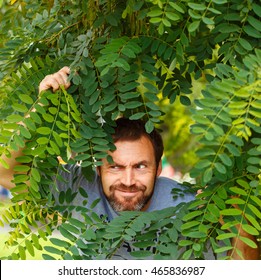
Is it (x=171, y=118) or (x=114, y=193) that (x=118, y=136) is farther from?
(x=171, y=118)

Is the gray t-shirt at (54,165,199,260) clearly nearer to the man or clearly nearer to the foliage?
the man

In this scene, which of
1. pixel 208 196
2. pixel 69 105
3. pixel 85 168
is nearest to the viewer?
pixel 208 196

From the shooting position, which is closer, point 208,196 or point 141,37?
point 208,196

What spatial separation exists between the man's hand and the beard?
1.62 ft

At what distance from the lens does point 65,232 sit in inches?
78.0

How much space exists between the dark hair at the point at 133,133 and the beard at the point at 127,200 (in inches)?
6.2

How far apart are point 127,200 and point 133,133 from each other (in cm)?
23

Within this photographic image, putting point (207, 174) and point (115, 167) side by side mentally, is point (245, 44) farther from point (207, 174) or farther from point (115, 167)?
point (115, 167)

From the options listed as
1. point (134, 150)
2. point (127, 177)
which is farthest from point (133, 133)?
point (127, 177)

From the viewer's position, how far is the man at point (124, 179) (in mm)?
2402

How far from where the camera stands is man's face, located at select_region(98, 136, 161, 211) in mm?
2406

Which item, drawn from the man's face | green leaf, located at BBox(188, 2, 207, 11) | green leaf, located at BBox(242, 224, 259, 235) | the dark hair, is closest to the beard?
the man's face
